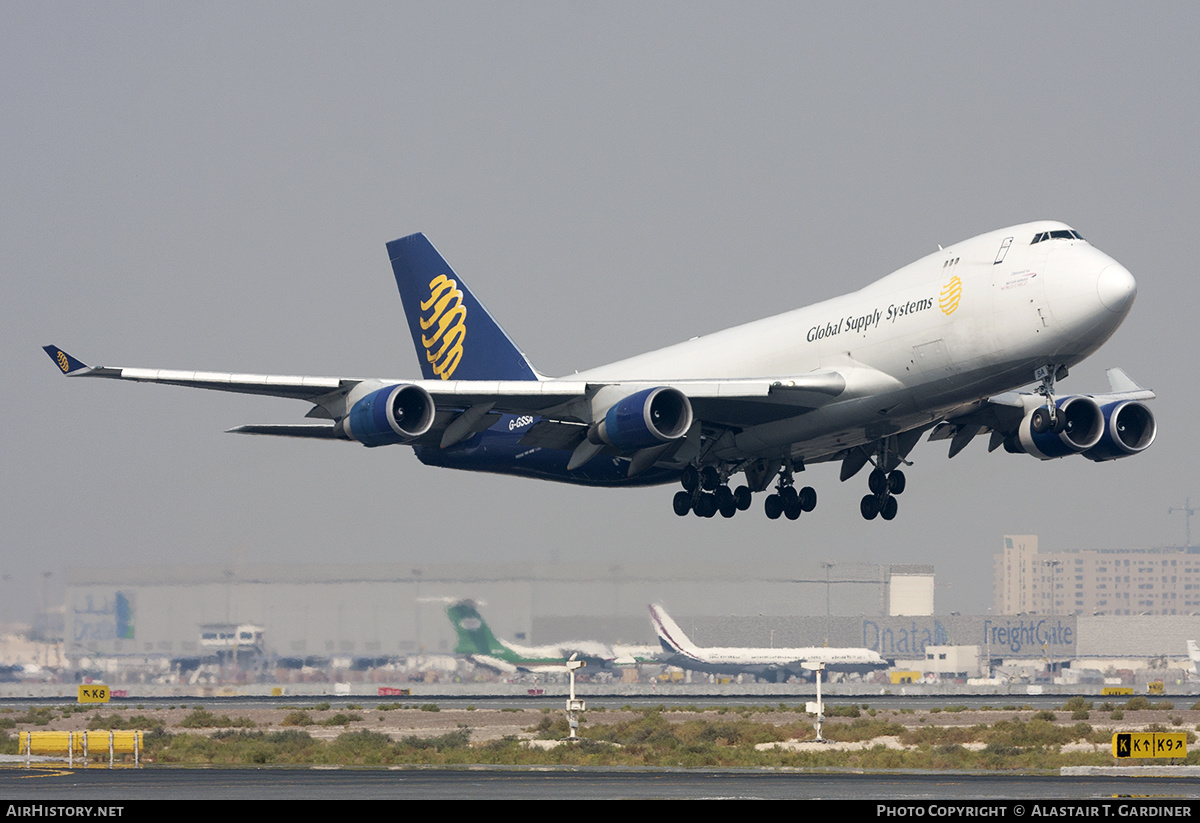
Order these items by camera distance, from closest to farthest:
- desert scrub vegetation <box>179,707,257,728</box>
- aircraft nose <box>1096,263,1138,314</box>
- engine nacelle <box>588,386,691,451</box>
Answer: aircraft nose <box>1096,263,1138,314</box> < engine nacelle <box>588,386,691,451</box> < desert scrub vegetation <box>179,707,257,728</box>

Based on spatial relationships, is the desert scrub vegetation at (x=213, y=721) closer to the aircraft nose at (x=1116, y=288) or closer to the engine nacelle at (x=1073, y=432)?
the engine nacelle at (x=1073, y=432)

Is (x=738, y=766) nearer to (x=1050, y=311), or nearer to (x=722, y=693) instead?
(x=1050, y=311)

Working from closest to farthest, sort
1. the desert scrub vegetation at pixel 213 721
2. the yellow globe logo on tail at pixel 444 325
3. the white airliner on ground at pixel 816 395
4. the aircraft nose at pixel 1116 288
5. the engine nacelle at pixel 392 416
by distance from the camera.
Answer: the aircraft nose at pixel 1116 288 < the white airliner on ground at pixel 816 395 < the engine nacelle at pixel 392 416 < the yellow globe logo on tail at pixel 444 325 < the desert scrub vegetation at pixel 213 721

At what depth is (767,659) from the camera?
118 metres

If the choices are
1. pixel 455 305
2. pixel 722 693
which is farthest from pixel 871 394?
pixel 722 693

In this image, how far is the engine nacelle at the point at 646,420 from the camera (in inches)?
1641

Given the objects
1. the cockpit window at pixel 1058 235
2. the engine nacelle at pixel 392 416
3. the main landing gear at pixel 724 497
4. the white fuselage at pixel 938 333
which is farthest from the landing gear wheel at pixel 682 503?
the cockpit window at pixel 1058 235

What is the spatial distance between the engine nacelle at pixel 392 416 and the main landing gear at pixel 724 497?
1024cm

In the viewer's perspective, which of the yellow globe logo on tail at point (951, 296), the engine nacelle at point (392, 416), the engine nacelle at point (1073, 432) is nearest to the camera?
the yellow globe logo on tail at point (951, 296)

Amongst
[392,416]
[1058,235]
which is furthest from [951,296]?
[392,416]

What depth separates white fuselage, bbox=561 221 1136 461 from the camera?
38.2 metres

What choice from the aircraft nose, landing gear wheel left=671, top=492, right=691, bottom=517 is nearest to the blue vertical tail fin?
landing gear wheel left=671, top=492, right=691, bottom=517

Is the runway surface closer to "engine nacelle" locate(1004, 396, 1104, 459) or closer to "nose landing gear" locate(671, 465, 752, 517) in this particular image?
Answer: "nose landing gear" locate(671, 465, 752, 517)

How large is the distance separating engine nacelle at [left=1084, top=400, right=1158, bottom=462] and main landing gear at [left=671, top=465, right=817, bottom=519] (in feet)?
30.0
